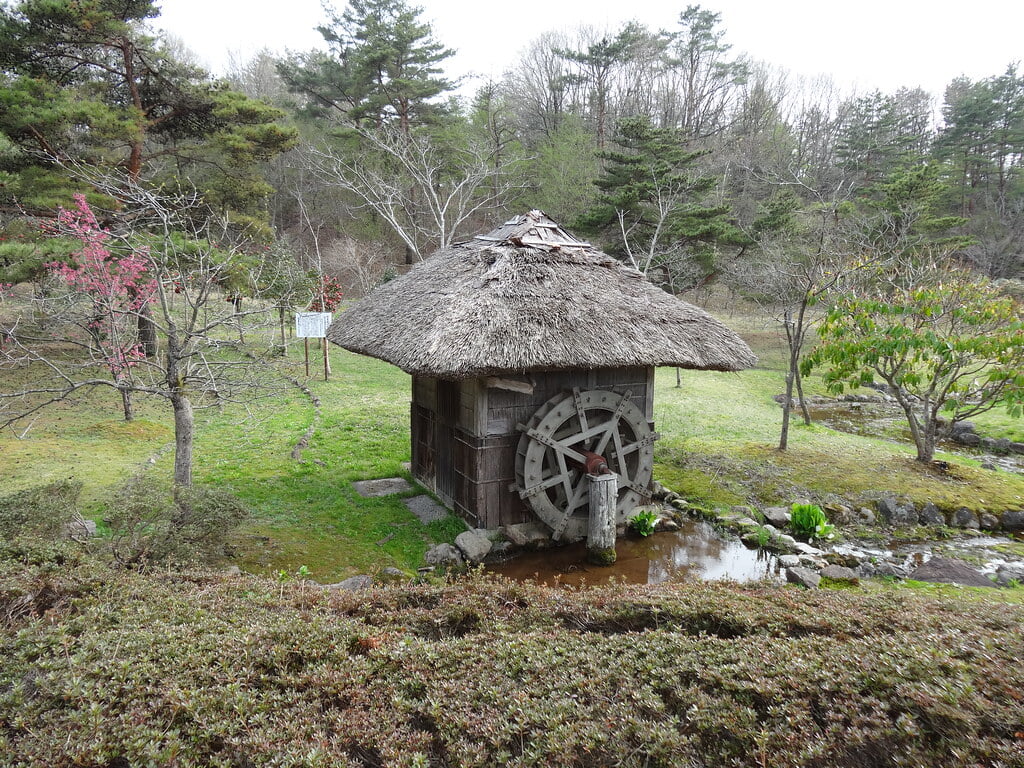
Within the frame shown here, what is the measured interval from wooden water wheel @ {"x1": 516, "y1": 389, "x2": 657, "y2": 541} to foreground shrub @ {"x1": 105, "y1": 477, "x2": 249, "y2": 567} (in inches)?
131

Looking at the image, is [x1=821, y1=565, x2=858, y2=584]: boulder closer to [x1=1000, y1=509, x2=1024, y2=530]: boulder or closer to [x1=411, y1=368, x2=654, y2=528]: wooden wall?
[x1=411, y1=368, x2=654, y2=528]: wooden wall

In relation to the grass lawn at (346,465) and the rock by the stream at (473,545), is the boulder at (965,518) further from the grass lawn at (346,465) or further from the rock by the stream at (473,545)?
the rock by the stream at (473,545)

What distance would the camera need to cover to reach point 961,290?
8922 millimetres

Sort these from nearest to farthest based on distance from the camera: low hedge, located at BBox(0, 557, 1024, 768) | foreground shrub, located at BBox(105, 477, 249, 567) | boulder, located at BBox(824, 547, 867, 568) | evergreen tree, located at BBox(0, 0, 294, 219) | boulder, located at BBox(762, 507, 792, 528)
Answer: low hedge, located at BBox(0, 557, 1024, 768), foreground shrub, located at BBox(105, 477, 249, 567), boulder, located at BBox(824, 547, 867, 568), boulder, located at BBox(762, 507, 792, 528), evergreen tree, located at BBox(0, 0, 294, 219)

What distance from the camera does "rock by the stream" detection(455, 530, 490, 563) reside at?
6.59m

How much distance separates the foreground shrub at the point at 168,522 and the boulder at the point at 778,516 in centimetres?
691

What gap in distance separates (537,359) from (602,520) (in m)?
2.19

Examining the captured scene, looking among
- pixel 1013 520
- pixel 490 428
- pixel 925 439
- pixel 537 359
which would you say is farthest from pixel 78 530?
pixel 925 439

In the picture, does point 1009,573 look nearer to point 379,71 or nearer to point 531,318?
point 531,318

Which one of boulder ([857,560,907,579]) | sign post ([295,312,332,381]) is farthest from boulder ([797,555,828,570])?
sign post ([295,312,332,381])

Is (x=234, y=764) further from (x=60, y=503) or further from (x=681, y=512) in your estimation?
(x=681, y=512)

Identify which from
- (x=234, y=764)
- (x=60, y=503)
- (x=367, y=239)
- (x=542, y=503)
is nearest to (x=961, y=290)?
(x=542, y=503)

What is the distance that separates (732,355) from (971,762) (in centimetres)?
615

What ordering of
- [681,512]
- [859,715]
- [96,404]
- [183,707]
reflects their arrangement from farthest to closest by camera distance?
[96,404] → [681,512] → [183,707] → [859,715]
